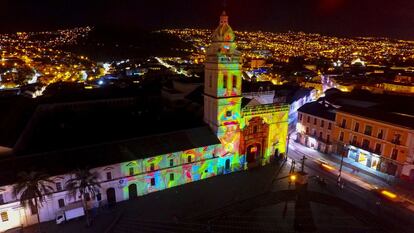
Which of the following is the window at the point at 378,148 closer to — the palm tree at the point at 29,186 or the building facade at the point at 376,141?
the building facade at the point at 376,141

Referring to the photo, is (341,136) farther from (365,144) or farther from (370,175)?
(370,175)

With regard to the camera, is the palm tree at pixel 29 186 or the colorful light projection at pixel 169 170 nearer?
the palm tree at pixel 29 186

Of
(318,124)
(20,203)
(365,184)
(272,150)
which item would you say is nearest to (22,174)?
(20,203)

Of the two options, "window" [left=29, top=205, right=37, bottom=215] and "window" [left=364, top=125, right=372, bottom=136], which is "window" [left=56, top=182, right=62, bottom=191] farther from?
"window" [left=364, top=125, right=372, bottom=136]

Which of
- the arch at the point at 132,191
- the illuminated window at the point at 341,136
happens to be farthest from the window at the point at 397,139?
the arch at the point at 132,191

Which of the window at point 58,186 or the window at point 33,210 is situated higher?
the window at point 58,186

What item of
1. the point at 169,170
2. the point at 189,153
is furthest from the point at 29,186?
the point at 189,153

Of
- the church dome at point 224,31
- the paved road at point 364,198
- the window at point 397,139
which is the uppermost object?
the church dome at point 224,31
